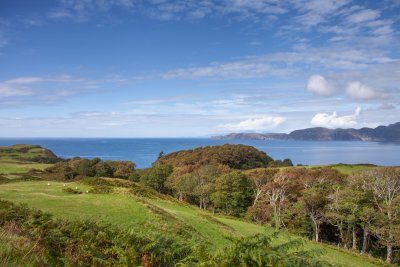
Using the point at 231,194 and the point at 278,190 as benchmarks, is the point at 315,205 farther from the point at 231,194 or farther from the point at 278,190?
the point at 231,194

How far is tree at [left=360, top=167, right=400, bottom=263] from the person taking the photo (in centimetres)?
3850

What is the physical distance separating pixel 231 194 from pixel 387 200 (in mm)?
23007

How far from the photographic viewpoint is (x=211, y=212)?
157ft

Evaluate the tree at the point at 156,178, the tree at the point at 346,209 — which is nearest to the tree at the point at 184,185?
the tree at the point at 156,178

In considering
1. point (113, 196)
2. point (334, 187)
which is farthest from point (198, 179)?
point (113, 196)

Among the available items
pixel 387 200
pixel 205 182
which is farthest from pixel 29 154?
pixel 387 200

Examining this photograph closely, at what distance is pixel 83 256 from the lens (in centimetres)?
771

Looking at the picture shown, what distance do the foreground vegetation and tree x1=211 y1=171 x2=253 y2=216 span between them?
0.57 ft

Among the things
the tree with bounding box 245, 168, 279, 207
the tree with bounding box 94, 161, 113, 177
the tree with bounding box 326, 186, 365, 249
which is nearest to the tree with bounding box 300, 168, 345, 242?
the tree with bounding box 326, 186, 365, 249

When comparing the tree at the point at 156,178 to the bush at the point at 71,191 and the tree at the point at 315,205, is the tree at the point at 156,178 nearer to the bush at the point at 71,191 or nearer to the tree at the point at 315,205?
the tree at the point at 315,205

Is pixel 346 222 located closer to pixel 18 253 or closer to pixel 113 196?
pixel 113 196

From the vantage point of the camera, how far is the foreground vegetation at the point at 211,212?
286 inches

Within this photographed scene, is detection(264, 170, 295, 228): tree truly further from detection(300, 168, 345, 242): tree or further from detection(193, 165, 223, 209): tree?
detection(193, 165, 223, 209): tree

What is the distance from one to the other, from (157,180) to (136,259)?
6720cm
